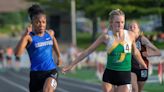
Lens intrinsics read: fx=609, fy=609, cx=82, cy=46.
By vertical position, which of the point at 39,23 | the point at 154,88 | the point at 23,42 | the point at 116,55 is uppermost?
the point at 39,23

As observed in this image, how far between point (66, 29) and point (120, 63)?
6031cm

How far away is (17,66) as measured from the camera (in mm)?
41156

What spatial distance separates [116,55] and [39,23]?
4.20ft

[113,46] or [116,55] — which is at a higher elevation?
[113,46]

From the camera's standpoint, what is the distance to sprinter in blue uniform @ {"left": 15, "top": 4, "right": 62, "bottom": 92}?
9.33 m

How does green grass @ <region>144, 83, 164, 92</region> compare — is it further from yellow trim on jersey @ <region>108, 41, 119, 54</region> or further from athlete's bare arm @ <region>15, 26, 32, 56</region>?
athlete's bare arm @ <region>15, 26, 32, 56</region>

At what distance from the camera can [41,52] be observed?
9.44 metres

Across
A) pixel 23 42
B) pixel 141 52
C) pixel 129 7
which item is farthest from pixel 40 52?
pixel 129 7

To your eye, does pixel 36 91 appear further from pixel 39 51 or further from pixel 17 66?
pixel 17 66

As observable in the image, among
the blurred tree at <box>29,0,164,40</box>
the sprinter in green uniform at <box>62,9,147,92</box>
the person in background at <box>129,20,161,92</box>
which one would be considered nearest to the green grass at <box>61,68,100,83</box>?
the person in background at <box>129,20,161,92</box>

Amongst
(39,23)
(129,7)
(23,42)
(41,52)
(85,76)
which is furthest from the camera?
(129,7)

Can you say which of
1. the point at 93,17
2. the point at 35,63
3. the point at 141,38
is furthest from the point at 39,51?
the point at 93,17

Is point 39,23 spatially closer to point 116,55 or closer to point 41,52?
point 41,52

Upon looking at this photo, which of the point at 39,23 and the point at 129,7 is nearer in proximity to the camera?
the point at 39,23
